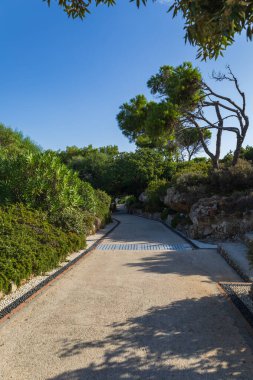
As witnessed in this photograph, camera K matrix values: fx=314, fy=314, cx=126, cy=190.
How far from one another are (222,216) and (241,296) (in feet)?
24.7

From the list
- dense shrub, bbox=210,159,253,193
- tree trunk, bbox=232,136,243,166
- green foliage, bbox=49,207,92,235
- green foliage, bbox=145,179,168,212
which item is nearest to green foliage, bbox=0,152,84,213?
green foliage, bbox=49,207,92,235

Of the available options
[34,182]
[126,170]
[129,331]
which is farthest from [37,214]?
[126,170]

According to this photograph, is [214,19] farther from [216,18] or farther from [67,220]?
[67,220]

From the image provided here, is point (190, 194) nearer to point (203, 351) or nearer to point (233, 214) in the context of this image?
point (233, 214)

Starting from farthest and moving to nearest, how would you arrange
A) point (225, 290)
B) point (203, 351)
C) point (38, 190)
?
1. point (38, 190)
2. point (225, 290)
3. point (203, 351)

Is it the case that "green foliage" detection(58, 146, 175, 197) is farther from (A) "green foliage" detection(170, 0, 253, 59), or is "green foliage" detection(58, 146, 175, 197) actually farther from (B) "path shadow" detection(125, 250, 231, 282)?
(A) "green foliage" detection(170, 0, 253, 59)

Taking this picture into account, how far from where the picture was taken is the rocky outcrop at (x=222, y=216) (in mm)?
12539

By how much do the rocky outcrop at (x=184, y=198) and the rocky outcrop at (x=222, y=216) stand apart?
963mm

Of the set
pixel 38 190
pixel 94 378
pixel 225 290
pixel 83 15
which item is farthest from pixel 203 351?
pixel 38 190

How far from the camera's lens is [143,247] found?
1225 centimetres

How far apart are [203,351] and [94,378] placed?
1.46 metres

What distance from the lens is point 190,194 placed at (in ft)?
51.4

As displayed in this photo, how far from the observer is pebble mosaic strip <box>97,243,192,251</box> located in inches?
465

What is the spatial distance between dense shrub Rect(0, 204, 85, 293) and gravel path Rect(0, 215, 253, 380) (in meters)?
0.70
